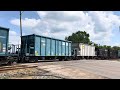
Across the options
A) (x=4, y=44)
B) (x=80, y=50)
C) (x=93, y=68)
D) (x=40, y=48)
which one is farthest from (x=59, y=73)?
(x=80, y=50)

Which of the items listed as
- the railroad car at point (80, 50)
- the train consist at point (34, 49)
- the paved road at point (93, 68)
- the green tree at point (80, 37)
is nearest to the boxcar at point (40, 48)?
the train consist at point (34, 49)

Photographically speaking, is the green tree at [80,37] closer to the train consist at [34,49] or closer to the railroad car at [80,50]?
the railroad car at [80,50]

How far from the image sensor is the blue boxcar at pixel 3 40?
21953 millimetres

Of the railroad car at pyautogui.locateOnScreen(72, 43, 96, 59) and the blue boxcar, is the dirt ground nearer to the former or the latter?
the blue boxcar

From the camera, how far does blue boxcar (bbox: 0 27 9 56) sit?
21953mm

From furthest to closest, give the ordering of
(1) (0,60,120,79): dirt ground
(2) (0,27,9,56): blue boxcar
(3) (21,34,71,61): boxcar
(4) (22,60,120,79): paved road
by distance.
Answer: (3) (21,34,71,61): boxcar
(2) (0,27,9,56): blue boxcar
(4) (22,60,120,79): paved road
(1) (0,60,120,79): dirt ground

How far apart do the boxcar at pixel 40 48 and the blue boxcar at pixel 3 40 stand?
5.93m

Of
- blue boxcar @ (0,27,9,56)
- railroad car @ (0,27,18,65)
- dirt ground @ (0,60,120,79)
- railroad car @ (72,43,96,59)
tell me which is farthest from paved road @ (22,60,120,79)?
railroad car @ (72,43,96,59)

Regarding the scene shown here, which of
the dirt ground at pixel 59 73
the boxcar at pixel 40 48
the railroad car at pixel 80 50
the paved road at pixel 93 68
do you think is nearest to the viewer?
the dirt ground at pixel 59 73

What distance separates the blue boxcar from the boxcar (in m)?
5.93
